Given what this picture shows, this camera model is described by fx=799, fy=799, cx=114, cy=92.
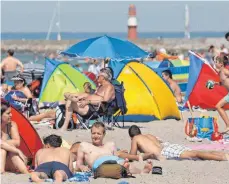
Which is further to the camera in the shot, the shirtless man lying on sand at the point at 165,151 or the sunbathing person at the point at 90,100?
the sunbathing person at the point at 90,100

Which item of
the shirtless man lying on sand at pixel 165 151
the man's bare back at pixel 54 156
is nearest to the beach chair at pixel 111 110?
the shirtless man lying on sand at pixel 165 151

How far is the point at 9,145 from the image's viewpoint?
8.19 m

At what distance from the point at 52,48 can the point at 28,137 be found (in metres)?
74.0

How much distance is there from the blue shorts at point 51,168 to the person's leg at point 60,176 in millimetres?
41

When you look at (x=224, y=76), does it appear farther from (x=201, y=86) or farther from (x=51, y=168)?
(x=51, y=168)

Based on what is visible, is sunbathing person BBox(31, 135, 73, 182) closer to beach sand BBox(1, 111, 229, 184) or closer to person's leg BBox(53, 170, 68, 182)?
person's leg BBox(53, 170, 68, 182)

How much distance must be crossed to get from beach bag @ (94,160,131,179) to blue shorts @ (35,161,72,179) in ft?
1.00

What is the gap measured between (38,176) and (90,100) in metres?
4.35

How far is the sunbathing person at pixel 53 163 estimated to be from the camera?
7876mm

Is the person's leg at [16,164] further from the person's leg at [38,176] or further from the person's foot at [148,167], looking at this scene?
the person's foot at [148,167]

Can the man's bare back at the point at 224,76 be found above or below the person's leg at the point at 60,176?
above

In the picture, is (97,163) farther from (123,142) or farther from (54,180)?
(123,142)

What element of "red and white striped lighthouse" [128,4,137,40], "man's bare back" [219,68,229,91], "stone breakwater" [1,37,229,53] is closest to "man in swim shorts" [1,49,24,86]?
"man's bare back" [219,68,229,91]

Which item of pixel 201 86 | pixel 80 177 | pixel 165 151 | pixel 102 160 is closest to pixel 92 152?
pixel 102 160
